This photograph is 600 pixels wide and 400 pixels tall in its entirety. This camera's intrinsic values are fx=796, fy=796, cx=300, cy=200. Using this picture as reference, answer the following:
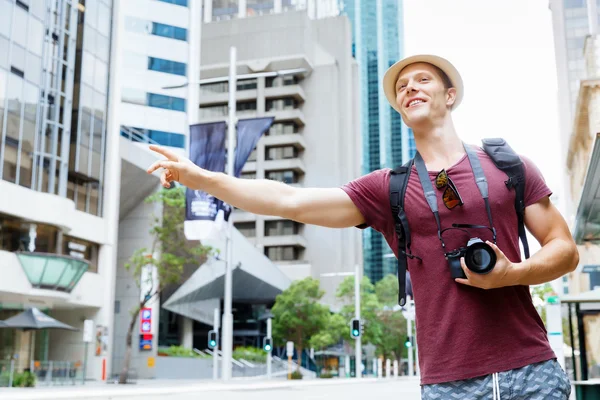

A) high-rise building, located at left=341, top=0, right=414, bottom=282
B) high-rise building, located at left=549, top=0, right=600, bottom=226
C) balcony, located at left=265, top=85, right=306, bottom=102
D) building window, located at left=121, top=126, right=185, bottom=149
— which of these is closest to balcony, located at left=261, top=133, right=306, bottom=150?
balcony, located at left=265, top=85, right=306, bottom=102

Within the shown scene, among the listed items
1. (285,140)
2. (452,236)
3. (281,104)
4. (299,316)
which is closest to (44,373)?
(299,316)

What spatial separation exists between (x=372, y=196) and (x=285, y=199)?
305mm

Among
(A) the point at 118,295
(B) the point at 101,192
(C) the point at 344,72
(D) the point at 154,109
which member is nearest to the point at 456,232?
(B) the point at 101,192

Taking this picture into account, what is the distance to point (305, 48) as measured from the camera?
95.1 metres

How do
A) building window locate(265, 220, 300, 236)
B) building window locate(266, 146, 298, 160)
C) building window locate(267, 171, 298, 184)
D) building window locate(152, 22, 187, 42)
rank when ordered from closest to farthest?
building window locate(152, 22, 187, 42), building window locate(265, 220, 300, 236), building window locate(267, 171, 298, 184), building window locate(266, 146, 298, 160)

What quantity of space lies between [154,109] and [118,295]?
61.8ft

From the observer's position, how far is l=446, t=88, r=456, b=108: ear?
2949mm

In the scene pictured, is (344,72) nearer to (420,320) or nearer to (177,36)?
(177,36)

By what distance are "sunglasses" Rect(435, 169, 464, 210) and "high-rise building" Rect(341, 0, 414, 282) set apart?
467 feet

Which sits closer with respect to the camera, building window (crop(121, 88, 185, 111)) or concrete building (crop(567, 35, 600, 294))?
concrete building (crop(567, 35, 600, 294))

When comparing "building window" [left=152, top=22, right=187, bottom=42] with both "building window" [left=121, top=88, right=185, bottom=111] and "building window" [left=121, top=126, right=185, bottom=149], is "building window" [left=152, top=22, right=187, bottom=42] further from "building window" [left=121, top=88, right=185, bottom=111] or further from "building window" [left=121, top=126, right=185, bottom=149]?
"building window" [left=121, top=126, right=185, bottom=149]

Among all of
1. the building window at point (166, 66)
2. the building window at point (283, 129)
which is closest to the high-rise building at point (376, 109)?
the building window at point (283, 129)

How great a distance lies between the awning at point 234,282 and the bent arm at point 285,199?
5136 cm

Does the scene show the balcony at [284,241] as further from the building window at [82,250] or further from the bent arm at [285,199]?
the bent arm at [285,199]
